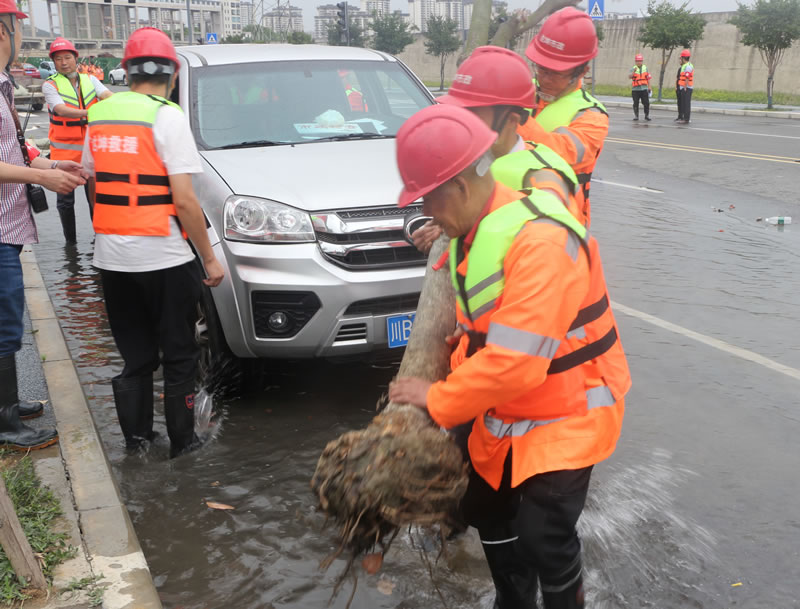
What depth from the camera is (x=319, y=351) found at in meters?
4.72

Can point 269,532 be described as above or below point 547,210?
below

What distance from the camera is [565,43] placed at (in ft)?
13.2

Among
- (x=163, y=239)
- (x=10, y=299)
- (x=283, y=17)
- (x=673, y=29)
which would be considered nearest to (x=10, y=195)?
(x=10, y=299)

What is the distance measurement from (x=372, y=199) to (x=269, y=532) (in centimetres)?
188

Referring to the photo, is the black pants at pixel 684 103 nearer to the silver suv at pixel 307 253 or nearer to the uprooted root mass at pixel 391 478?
the silver suv at pixel 307 253

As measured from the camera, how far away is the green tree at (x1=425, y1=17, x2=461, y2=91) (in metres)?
56.0

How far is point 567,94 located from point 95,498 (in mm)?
2813

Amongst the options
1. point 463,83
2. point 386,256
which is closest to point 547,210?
point 463,83

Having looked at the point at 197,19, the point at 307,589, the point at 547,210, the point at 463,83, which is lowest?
the point at 307,589

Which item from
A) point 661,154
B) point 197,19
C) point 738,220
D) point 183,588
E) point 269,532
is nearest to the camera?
point 183,588

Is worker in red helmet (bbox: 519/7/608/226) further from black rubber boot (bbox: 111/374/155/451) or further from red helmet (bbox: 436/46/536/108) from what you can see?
black rubber boot (bbox: 111/374/155/451)

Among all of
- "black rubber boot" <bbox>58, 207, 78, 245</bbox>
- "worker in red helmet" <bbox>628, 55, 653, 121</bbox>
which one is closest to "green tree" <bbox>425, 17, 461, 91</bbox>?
"worker in red helmet" <bbox>628, 55, 653, 121</bbox>

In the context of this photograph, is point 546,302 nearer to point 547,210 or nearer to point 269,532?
point 547,210

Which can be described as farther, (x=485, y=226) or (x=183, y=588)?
(x=183, y=588)
